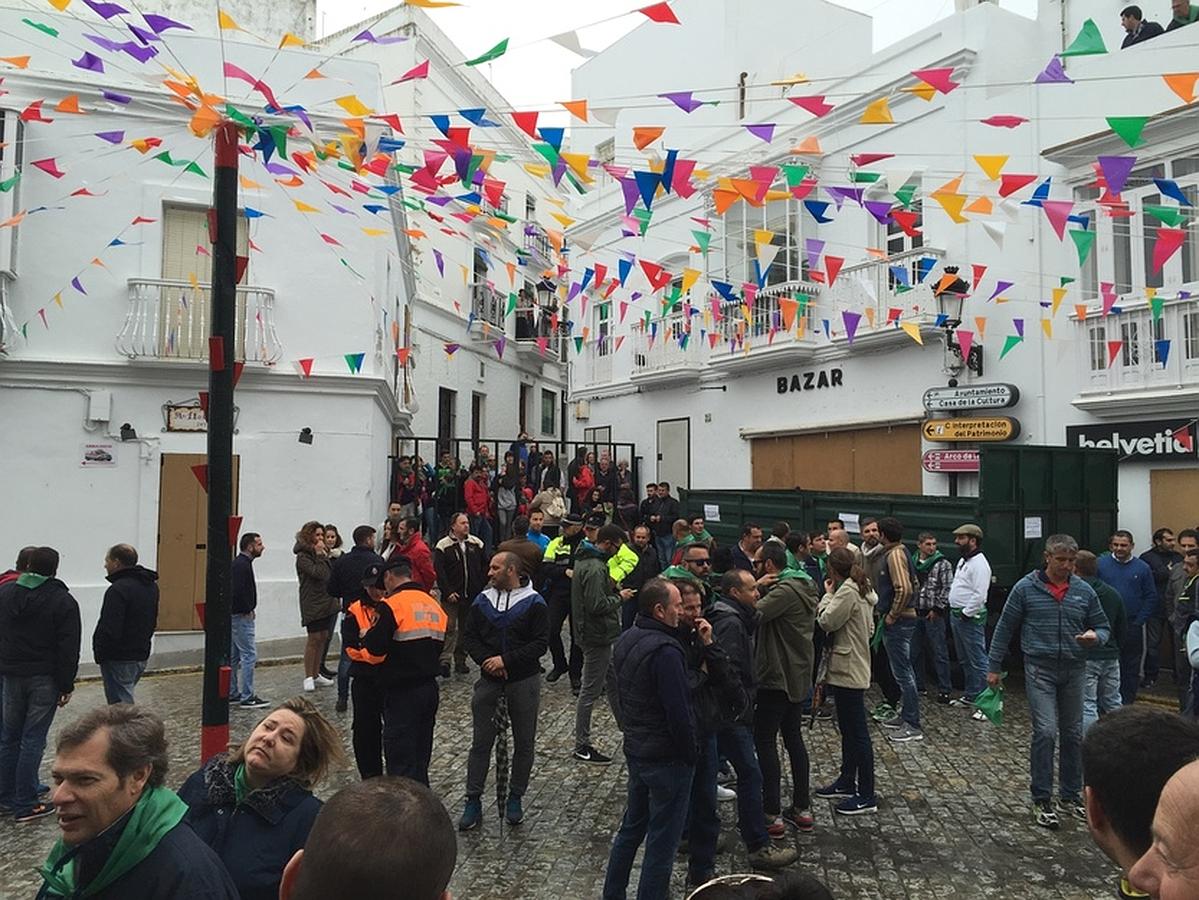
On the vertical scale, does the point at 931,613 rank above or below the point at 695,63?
below

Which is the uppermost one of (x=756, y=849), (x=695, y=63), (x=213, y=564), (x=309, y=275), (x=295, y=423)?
(x=695, y=63)

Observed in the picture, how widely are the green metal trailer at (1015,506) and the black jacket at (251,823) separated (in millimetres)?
8302

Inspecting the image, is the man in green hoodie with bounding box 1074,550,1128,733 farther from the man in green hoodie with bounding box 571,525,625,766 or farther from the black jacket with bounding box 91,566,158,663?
the black jacket with bounding box 91,566,158,663

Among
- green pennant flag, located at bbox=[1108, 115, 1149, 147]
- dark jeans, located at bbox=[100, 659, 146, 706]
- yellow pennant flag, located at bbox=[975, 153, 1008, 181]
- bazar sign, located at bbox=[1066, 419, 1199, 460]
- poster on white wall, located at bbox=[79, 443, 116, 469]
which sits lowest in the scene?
dark jeans, located at bbox=[100, 659, 146, 706]

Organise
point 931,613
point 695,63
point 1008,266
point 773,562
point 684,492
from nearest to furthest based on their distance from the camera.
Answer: point 773,562, point 931,613, point 1008,266, point 684,492, point 695,63

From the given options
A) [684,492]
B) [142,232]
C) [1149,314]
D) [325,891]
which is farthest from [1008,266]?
[325,891]

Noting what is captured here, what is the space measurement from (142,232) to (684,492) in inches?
356

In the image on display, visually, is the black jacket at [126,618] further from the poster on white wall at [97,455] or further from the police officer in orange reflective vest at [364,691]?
the poster on white wall at [97,455]

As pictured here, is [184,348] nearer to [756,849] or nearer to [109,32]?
[109,32]

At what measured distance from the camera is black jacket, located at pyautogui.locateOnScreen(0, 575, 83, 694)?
579 cm

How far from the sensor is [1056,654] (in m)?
5.78

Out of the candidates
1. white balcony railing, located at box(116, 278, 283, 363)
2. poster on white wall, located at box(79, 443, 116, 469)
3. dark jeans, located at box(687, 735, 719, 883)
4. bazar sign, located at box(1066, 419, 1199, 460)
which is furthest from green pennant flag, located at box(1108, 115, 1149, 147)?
poster on white wall, located at box(79, 443, 116, 469)

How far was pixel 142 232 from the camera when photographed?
39.8 ft

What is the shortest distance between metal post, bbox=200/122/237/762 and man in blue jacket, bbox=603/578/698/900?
2075mm
